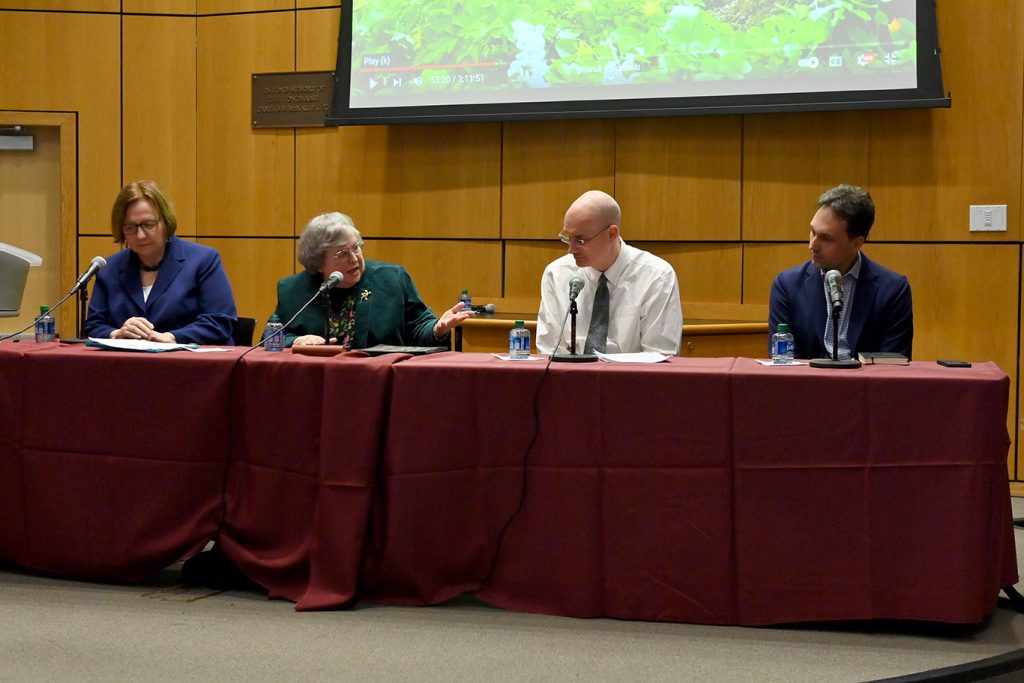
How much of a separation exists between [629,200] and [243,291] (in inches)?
92.1

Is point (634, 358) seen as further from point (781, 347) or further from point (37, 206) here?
point (37, 206)

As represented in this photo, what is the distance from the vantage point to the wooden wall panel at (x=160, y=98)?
21.1ft

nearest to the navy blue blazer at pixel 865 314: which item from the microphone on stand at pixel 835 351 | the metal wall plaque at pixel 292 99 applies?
the microphone on stand at pixel 835 351

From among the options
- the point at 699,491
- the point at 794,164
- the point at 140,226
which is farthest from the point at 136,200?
the point at 794,164

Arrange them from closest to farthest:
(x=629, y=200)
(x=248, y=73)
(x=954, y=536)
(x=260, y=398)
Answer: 1. (x=954, y=536)
2. (x=260, y=398)
3. (x=629, y=200)
4. (x=248, y=73)

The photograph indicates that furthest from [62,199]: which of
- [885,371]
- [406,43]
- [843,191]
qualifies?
[885,371]

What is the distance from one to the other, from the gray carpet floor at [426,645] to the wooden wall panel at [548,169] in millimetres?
2988

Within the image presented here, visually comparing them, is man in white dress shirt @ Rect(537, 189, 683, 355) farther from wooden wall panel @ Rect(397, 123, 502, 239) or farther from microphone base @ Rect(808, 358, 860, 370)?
wooden wall panel @ Rect(397, 123, 502, 239)

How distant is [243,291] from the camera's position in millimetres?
6438

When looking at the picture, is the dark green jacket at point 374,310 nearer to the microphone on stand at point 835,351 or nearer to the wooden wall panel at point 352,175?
the microphone on stand at point 835,351

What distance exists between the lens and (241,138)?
251 inches

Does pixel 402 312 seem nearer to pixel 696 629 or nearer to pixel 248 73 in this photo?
pixel 696 629

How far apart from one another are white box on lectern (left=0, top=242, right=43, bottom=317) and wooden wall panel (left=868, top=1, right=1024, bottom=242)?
12.7ft

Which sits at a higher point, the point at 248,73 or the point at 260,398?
the point at 248,73
